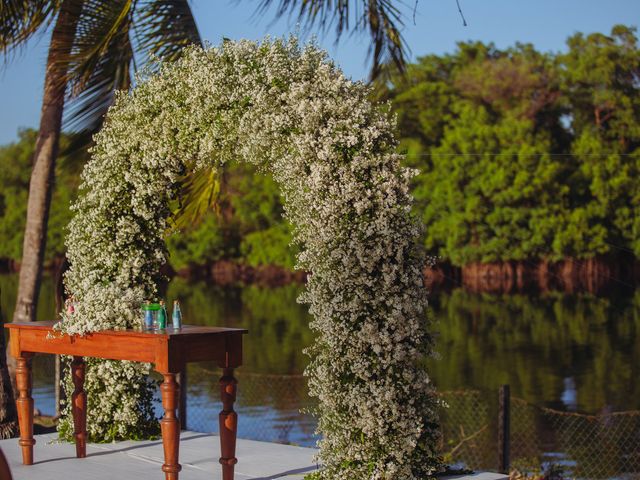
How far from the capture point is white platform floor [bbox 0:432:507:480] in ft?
22.7

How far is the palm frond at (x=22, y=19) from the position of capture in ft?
33.2

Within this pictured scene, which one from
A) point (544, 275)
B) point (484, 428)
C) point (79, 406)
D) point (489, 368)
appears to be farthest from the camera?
point (544, 275)

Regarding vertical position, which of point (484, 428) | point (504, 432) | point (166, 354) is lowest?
point (484, 428)

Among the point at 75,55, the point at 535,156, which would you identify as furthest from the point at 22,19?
the point at 535,156

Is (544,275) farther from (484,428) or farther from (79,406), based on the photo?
(79,406)

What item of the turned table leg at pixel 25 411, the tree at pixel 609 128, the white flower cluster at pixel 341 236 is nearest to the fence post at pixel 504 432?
the white flower cluster at pixel 341 236

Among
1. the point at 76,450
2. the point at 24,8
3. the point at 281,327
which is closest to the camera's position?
the point at 76,450

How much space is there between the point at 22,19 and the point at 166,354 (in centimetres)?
536

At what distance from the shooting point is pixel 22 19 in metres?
10.3

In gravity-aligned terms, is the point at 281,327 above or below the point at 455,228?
below

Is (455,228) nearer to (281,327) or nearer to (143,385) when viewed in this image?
(281,327)

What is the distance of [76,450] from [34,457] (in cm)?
30

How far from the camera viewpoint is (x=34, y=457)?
299 inches

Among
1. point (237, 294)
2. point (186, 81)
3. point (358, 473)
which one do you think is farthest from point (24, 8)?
point (237, 294)
